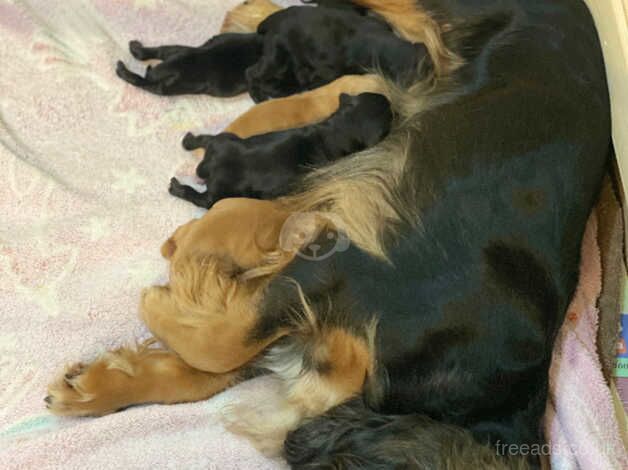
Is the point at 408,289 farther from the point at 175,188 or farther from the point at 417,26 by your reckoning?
the point at 417,26

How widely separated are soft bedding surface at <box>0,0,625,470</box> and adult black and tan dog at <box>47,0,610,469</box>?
68 mm

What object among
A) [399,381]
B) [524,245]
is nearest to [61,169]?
[399,381]

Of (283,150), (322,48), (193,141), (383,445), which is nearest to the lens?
(383,445)

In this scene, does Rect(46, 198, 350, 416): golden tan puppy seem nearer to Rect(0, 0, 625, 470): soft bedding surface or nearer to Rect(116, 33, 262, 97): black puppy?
Rect(0, 0, 625, 470): soft bedding surface

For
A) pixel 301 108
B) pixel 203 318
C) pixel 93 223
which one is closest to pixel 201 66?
pixel 301 108

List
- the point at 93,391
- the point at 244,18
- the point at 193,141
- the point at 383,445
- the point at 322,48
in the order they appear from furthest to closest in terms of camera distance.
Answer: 1. the point at 244,18
2. the point at 322,48
3. the point at 193,141
4. the point at 93,391
5. the point at 383,445

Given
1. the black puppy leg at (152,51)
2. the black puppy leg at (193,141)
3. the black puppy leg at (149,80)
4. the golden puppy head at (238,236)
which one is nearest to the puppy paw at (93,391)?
the golden puppy head at (238,236)

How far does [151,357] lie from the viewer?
5.39ft

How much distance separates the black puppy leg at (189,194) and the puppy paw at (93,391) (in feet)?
1.38

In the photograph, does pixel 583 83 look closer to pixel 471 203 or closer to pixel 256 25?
pixel 471 203

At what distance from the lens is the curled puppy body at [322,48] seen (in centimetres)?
201

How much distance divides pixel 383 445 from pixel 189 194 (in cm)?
74

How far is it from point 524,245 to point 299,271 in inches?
17.0

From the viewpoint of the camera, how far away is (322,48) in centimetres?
204
